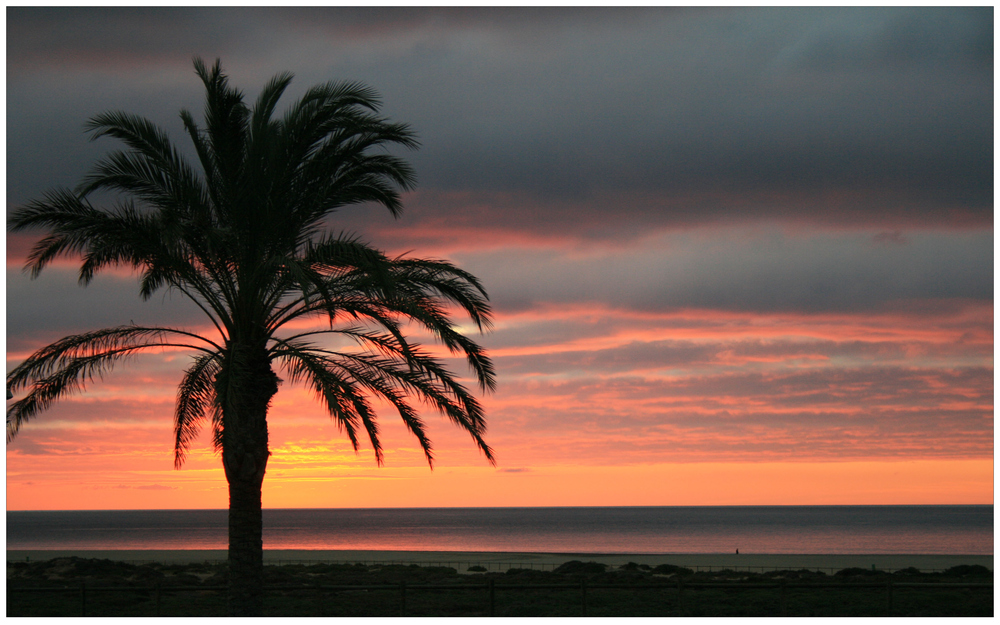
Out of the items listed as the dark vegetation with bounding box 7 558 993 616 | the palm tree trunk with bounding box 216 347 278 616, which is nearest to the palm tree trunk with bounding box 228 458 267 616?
the palm tree trunk with bounding box 216 347 278 616

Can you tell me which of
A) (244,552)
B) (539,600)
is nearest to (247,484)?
(244,552)

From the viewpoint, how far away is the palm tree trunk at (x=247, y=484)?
15891 millimetres

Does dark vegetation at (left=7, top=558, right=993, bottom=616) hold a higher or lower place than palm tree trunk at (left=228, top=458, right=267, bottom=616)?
lower

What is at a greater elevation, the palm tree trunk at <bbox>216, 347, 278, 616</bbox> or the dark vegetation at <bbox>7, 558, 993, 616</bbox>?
the palm tree trunk at <bbox>216, 347, 278, 616</bbox>

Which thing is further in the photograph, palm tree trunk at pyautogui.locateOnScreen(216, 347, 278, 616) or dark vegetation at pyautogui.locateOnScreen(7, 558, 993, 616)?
dark vegetation at pyautogui.locateOnScreen(7, 558, 993, 616)

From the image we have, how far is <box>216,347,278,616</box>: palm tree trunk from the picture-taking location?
Result: 15.9m

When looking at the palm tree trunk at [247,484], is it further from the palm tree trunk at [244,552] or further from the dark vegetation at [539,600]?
the dark vegetation at [539,600]

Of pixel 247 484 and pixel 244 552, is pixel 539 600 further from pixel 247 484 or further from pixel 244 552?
pixel 247 484

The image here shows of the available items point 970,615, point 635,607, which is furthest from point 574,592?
point 970,615

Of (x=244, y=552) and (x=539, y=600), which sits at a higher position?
(x=244, y=552)

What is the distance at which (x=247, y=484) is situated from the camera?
632 inches

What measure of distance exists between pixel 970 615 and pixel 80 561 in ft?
106

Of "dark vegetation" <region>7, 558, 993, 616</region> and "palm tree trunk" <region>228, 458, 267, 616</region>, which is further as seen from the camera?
"dark vegetation" <region>7, 558, 993, 616</region>

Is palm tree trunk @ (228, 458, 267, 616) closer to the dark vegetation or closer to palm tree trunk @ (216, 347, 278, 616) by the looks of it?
palm tree trunk @ (216, 347, 278, 616)
